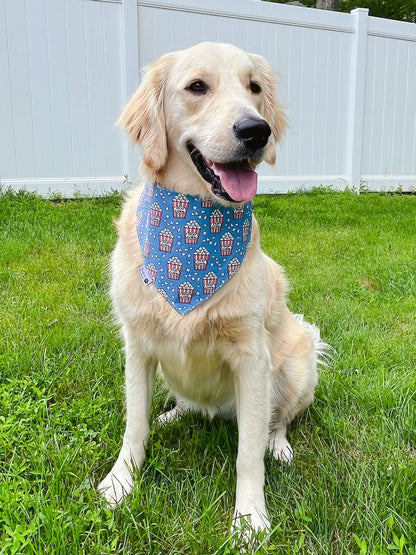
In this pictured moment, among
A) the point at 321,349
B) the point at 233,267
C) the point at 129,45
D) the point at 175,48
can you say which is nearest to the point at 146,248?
the point at 233,267

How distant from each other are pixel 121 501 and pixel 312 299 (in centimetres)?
212

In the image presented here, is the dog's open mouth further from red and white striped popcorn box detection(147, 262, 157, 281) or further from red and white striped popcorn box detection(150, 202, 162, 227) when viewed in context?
red and white striped popcorn box detection(147, 262, 157, 281)

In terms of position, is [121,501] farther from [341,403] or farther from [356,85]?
[356,85]

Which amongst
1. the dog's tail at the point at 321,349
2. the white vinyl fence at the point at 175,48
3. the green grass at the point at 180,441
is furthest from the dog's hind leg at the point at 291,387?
the white vinyl fence at the point at 175,48

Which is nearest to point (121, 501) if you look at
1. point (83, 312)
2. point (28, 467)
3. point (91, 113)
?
point (28, 467)

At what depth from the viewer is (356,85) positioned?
7316 mm

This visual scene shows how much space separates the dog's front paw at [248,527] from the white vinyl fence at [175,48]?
3.81 m

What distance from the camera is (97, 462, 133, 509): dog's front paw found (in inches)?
60.2

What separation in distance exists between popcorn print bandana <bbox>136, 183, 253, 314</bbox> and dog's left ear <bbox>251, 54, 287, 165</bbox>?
0.40 meters

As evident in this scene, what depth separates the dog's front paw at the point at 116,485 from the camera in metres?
1.53

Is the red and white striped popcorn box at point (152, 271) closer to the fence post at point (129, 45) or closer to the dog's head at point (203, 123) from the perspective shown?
the dog's head at point (203, 123)

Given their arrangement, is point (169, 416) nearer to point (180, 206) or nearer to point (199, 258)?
point (199, 258)

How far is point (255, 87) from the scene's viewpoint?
1889 millimetres

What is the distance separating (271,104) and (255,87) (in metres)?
0.17
